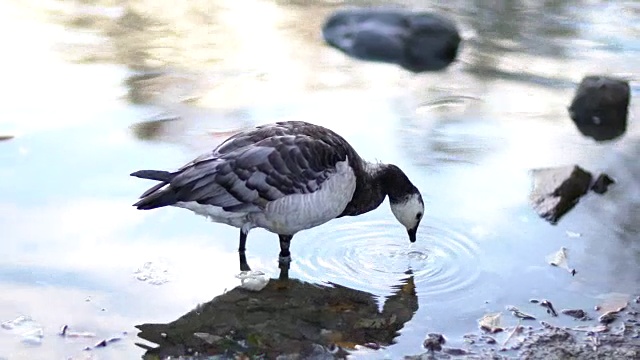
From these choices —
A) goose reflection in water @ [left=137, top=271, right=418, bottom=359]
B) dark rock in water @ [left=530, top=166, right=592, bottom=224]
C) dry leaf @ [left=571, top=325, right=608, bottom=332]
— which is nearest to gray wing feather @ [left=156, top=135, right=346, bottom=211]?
goose reflection in water @ [left=137, top=271, right=418, bottom=359]

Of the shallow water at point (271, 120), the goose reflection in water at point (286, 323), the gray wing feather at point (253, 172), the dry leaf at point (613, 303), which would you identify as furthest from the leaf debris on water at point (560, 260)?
the gray wing feather at point (253, 172)

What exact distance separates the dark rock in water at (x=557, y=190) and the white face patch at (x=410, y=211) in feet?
3.94

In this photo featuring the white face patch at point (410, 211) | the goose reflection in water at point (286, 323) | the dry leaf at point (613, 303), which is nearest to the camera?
the goose reflection in water at point (286, 323)

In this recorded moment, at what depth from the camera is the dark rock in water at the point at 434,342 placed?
570cm

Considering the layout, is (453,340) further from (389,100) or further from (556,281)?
(389,100)

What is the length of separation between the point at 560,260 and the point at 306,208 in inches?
70.7

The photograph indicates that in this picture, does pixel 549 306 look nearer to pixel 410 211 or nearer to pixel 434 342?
pixel 434 342

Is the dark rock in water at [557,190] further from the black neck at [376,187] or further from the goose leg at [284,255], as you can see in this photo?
the goose leg at [284,255]

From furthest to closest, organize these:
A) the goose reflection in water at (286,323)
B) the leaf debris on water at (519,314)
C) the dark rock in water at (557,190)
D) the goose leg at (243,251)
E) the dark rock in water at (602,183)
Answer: the dark rock in water at (602,183), the dark rock in water at (557,190), the goose leg at (243,251), the leaf debris on water at (519,314), the goose reflection in water at (286,323)

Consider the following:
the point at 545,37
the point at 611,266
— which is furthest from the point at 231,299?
the point at 545,37

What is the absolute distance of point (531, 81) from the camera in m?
11.4

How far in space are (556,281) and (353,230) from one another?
1526 mm

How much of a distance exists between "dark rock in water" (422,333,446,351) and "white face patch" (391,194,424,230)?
1304 millimetres

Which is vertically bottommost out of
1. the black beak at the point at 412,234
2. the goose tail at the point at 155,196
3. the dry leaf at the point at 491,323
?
the dry leaf at the point at 491,323
